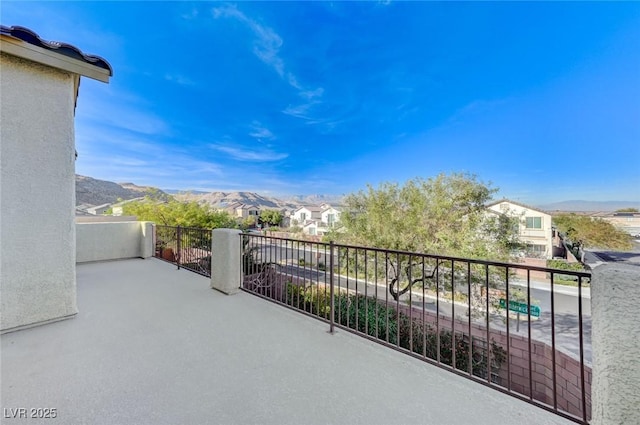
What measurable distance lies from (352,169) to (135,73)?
926 inches

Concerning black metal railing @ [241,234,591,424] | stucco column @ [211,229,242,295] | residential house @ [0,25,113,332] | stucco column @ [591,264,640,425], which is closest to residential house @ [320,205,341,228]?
black metal railing @ [241,234,591,424]

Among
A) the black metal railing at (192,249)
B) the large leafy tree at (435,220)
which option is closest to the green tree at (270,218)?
the large leafy tree at (435,220)

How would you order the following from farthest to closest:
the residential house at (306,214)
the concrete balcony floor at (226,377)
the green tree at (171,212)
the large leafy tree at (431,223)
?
the residential house at (306,214) → the large leafy tree at (431,223) → the green tree at (171,212) → the concrete balcony floor at (226,377)

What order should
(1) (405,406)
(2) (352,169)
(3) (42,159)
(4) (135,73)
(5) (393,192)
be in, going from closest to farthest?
(1) (405,406) → (3) (42,159) → (4) (135,73) → (5) (393,192) → (2) (352,169)

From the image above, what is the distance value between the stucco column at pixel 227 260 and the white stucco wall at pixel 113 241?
387 cm

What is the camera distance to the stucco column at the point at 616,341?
112cm

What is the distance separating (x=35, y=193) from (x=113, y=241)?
4.53 metres

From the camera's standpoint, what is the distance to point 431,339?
23.2ft

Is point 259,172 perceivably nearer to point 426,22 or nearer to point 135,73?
point 135,73

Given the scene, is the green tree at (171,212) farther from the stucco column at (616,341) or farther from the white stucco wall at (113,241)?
the stucco column at (616,341)

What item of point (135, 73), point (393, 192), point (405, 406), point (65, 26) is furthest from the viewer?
point (393, 192)

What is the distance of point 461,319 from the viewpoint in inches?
328

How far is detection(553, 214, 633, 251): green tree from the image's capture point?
19.2m

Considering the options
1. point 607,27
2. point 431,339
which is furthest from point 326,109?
point 431,339
